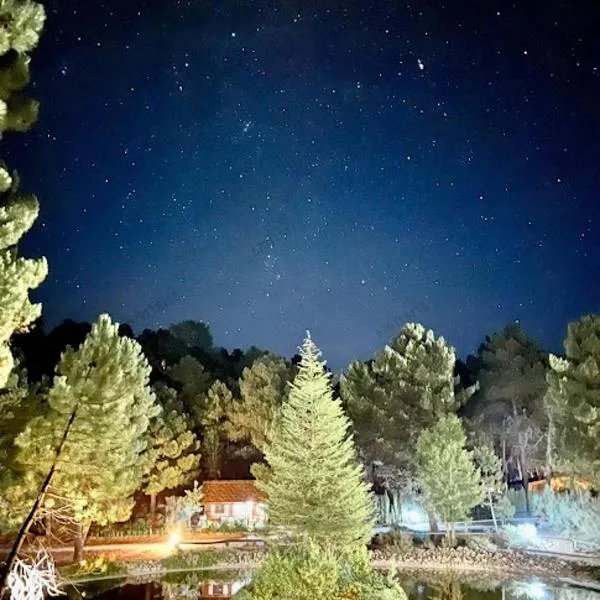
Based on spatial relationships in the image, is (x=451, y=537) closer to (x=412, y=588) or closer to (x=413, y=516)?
(x=412, y=588)

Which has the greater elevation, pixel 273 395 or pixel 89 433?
pixel 273 395

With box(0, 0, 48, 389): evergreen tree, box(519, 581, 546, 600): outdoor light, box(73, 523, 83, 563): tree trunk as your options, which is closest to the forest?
box(73, 523, 83, 563): tree trunk

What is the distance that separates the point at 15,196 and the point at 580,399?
23958 mm

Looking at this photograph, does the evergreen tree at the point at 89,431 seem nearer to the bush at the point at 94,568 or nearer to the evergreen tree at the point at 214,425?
the bush at the point at 94,568

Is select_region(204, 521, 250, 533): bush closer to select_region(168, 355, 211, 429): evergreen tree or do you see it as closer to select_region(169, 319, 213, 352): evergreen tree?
select_region(168, 355, 211, 429): evergreen tree

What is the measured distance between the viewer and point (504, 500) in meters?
34.2

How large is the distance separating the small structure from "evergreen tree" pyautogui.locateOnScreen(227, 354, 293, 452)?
9.88 feet

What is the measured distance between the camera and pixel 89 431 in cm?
2295

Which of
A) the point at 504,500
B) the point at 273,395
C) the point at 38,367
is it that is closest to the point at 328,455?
the point at 504,500

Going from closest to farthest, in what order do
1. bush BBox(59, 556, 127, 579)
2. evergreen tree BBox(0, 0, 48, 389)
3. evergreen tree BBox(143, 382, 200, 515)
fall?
evergreen tree BBox(0, 0, 48, 389), bush BBox(59, 556, 127, 579), evergreen tree BBox(143, 382, 200, 515)

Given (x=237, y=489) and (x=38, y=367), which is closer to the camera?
(x=237, y=489)

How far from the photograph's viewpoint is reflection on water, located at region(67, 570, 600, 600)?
21.0 m

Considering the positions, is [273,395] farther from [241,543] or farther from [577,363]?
[577,363]

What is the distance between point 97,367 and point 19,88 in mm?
11968
